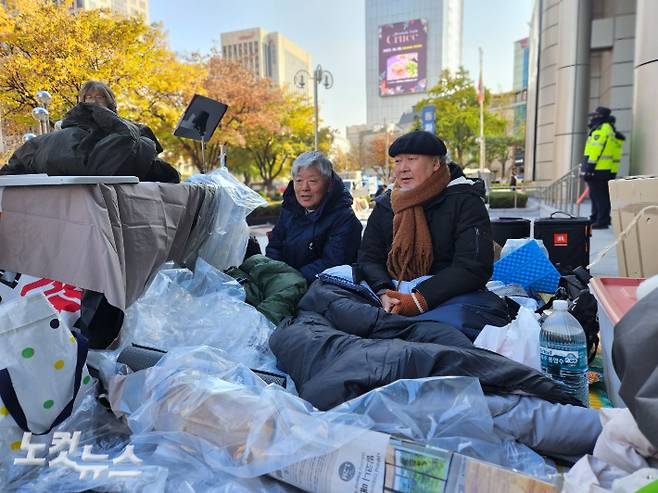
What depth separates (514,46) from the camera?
102 meters

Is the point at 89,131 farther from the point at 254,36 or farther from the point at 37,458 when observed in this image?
the point at 254,36

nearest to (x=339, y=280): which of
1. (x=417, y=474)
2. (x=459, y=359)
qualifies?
(x=459, y=359)

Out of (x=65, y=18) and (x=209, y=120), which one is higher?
(x=65, y=18)

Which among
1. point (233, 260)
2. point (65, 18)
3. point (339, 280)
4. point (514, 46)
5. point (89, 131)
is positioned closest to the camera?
point (89, 131)

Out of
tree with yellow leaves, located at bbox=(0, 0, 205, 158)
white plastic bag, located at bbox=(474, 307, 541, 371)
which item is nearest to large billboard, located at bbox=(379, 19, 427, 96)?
tree with yellow leaves, located at bbox=(0, 0, 205, 158)

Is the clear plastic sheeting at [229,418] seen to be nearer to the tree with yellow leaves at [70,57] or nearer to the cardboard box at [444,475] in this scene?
the cardboard box at [444,475]

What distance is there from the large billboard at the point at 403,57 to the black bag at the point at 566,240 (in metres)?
108

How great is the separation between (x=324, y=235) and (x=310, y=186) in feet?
1.21

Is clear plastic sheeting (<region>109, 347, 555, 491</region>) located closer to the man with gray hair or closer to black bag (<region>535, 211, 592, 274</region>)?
the man with gray hair

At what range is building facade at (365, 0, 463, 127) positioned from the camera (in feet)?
345

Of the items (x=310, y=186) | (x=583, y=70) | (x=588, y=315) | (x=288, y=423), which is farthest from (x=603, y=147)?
(x=288, y=423)

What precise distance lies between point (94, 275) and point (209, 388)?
689 mm

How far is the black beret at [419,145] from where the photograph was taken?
2.79m

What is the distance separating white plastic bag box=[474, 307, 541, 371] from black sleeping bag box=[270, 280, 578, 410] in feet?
0.41
